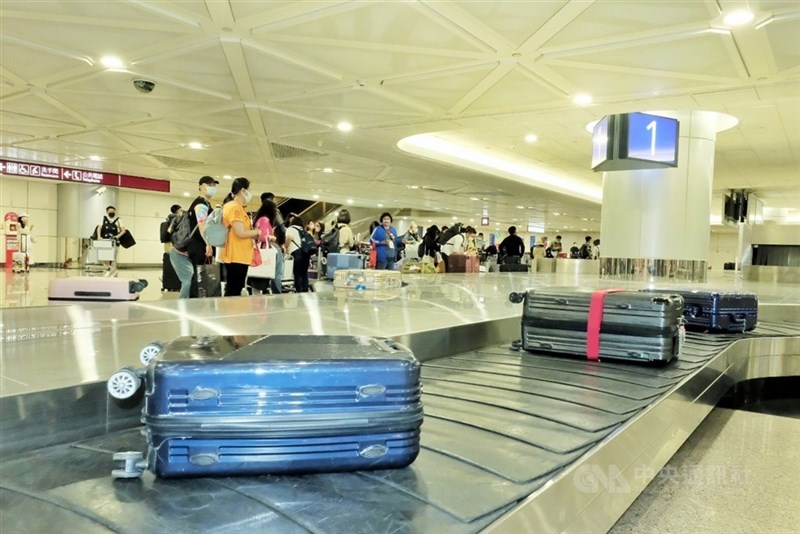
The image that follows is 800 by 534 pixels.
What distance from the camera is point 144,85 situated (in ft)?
26.2

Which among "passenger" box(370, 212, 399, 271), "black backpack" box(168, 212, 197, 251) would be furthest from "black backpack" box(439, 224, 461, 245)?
"black backpack" box(168, 212, 197, 251)

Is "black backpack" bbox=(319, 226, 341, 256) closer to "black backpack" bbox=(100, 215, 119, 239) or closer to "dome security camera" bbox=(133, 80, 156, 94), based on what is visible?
"dome security camera" bbox=(133, 80, 156, 94)

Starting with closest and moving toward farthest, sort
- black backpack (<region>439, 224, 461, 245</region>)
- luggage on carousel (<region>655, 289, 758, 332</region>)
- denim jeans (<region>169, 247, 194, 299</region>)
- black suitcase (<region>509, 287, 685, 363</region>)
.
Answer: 1. black suitcase (<region>509, 287, 685, 363</region>)
2. luggage on carousel (<region>655, 289, 758, 332</region>)
3. denim jeans (<region>169, 247, 194, 299</region>)
4. black backpack (<region>439, 224, 461, 245</region>)

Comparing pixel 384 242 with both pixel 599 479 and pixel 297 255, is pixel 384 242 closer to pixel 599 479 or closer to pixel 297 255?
pixel 297 255

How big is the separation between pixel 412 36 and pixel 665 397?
5093 mm

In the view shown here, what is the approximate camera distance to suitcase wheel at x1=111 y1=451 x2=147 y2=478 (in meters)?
1.24

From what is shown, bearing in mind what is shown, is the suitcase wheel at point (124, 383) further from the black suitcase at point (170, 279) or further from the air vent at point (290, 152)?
the air vent at point (290, 152)

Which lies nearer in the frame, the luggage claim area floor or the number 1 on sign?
the luggage claim area floor

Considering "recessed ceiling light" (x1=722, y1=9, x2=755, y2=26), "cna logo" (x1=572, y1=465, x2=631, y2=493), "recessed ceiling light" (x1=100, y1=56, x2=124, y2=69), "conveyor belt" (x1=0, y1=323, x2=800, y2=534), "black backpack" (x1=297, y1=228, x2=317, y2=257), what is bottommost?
"cna logo" (x1=572, y1=465, x2=631, y2=493)

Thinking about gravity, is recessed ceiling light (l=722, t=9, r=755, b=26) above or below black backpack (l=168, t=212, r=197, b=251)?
above

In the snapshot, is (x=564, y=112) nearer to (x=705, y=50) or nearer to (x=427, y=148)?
(x=705, y=50)

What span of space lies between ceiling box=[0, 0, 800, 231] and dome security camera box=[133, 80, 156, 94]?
15cm

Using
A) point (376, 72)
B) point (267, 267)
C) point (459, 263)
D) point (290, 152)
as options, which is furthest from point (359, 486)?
point (290, 152)

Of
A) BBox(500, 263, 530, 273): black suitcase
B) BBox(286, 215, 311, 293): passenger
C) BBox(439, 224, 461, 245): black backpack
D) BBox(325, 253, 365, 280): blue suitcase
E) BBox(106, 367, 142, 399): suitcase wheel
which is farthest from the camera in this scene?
BBox(500, 263, 530, 273): black suitcase
